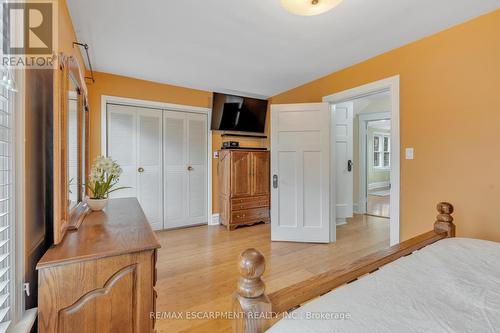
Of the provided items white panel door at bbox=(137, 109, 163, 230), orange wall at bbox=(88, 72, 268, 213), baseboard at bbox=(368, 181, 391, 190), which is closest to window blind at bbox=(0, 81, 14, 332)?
orange wall at bbox=(88, 72, 268, 213)

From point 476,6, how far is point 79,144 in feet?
10.8

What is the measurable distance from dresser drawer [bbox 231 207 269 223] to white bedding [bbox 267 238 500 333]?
3048 millimetres

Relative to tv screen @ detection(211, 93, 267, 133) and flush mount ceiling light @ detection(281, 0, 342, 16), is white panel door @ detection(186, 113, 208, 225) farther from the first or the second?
flush mount ceiling light @ detection(281, 0, 342, 16)

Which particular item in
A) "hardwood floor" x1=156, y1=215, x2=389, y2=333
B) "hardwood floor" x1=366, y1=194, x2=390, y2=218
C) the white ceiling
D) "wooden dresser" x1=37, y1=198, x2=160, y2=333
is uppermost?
the white ceiling

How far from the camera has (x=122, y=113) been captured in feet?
11.3

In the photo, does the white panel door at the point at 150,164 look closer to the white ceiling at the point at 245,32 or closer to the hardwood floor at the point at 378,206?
the white ceiling at the point at 245,32

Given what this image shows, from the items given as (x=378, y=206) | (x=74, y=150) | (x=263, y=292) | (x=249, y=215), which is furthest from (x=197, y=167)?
(x=378, y=206)

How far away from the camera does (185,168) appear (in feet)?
13.0

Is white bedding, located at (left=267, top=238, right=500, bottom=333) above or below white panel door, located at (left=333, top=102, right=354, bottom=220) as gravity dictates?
below

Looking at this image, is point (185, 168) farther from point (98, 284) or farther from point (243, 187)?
point (98, 284)

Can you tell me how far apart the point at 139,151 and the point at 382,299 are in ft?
11.8

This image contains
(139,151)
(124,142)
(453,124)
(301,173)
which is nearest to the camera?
(453,124)

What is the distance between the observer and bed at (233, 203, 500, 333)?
66 cm

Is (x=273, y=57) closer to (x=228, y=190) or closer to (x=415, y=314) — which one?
(x=228, y=190)
